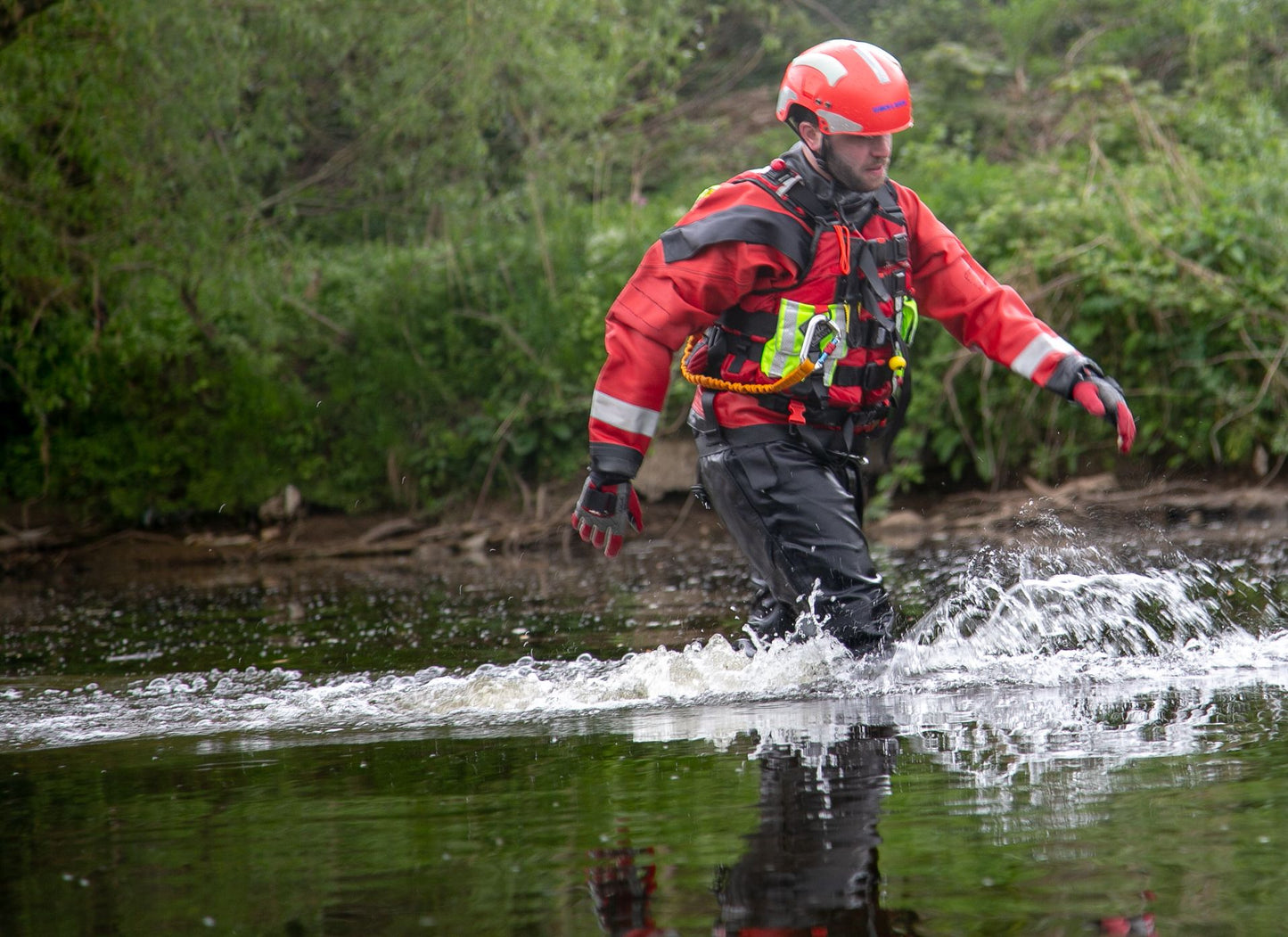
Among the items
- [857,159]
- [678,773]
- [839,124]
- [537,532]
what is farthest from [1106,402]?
[537,532]

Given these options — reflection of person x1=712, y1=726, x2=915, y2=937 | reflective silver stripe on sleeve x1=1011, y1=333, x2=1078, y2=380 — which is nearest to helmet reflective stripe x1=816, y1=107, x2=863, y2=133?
reflective silver stripe on sleeve x1=1011, y1=333, x2=1078, y2=380

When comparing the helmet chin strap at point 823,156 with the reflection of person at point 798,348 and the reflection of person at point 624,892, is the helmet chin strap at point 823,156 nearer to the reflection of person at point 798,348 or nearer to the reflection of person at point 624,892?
the reflection of person at point 798,348

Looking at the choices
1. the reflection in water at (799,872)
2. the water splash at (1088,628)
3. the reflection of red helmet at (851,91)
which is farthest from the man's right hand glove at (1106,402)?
the reflection in water at (799,872)

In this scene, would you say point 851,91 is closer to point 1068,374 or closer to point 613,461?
point 1068,374

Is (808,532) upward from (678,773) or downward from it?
upward

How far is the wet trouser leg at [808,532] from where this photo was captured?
13.3 ft

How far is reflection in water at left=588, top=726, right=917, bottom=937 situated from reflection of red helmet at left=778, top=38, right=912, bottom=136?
1.77m

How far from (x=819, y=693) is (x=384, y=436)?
686cm

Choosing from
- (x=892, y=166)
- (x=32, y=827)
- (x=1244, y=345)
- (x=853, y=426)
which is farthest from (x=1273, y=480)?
(x=32, y=827)

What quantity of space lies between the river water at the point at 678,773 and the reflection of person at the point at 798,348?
0.32 m

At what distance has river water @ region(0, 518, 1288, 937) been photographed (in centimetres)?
227

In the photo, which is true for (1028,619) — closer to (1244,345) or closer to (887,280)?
(887,280)

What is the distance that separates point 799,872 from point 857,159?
2261 millimetres

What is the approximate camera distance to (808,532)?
13.4ft
